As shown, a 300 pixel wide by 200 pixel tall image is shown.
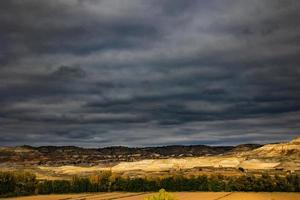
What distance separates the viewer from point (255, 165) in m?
78.9

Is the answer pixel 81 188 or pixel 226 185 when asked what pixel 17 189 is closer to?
pixel 81 188

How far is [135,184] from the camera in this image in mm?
53031

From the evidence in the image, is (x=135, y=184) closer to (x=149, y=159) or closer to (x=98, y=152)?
(x=149, y=159)

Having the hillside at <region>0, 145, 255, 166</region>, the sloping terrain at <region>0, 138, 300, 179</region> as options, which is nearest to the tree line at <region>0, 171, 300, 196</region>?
the sloping terrain at <region>0, 138, 300, 179</region>

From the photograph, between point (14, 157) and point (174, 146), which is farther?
point (174, 146)

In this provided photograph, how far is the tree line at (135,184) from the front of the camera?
4988 centimetres

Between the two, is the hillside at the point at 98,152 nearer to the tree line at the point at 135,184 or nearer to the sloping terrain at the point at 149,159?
the sloping terrain at the point at 149,159

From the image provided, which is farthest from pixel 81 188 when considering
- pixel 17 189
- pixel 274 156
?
pixel 274 156

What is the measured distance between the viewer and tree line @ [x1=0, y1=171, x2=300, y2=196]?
49875 mm

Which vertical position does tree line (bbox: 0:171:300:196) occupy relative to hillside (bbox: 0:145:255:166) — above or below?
below

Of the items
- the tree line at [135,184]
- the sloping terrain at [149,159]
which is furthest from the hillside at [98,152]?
the tree line at [135,184]

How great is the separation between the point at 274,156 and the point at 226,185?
41983 millimetres

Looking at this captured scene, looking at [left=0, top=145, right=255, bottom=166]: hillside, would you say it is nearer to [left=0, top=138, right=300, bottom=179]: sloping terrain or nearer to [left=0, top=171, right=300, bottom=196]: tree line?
[left=0, top=138, right=300, bottom=179]: sloping terrain

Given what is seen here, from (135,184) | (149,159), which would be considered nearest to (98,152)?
(149,159)
